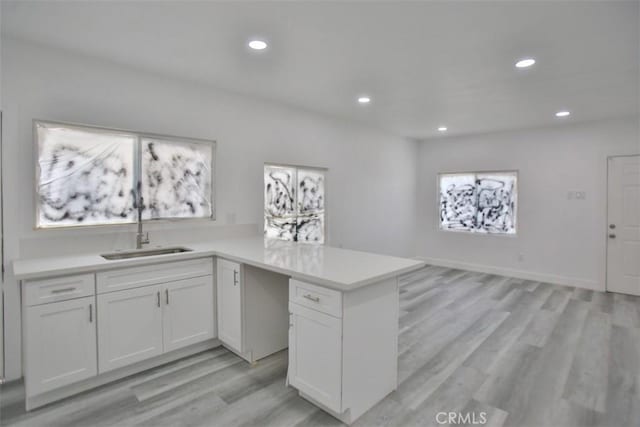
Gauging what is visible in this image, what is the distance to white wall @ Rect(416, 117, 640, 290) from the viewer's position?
497cm

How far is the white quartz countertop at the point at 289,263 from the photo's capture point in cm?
204

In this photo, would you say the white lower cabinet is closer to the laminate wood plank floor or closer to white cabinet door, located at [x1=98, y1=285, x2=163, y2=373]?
white cabinet door, located at [x1=98, y1=285, x2=163, y2=373]

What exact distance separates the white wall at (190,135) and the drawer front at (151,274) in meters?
0.61

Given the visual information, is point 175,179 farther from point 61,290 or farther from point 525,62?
point 525,62

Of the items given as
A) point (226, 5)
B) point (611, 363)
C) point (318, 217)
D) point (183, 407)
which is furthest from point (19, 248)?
point (611, 363)

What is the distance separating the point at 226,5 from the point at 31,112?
177 cm

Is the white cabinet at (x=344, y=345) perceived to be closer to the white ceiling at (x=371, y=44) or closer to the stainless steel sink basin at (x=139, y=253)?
the stainless steel sink basin at (x=139, y=253)

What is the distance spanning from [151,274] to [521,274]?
18.5 feet

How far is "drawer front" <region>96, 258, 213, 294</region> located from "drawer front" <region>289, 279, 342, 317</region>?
1.04 metres

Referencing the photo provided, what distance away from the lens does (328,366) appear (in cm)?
204

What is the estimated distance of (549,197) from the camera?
5.39 m

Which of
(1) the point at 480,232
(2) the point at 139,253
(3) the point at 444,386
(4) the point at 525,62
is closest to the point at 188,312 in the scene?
(2) the point at 139,253

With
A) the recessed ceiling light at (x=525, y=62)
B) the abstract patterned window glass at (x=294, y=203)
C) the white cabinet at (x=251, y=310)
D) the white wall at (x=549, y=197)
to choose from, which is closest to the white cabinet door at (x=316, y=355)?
Answer: the white cabinet at (x=251, y=310)

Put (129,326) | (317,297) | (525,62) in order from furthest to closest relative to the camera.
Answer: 1. (525,62)
2. (129,326)
3. (317,297)
